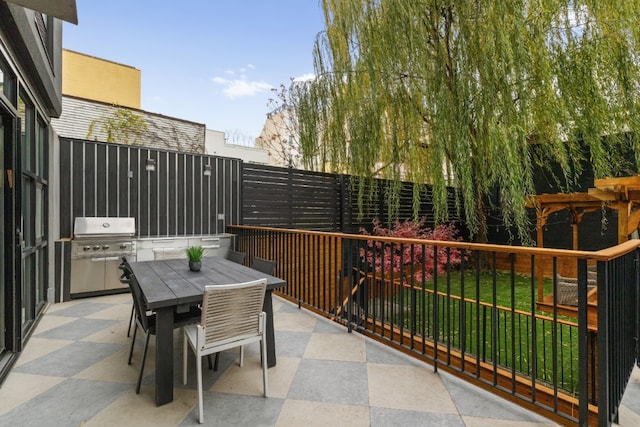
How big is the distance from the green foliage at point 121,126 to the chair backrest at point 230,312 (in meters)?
7.00

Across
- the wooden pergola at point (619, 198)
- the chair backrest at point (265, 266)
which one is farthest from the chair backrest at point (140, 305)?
the wooden pergola at point (619, 198)

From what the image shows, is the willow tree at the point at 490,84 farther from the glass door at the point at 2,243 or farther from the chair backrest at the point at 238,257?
the glass door at the point at 2,243

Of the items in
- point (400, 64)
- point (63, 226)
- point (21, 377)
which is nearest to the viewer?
point (21, 377)

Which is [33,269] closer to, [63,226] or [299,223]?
[63,226]

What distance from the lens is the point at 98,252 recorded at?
418 centimetres

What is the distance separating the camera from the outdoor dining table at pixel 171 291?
184 centimetres

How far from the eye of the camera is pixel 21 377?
2133mm

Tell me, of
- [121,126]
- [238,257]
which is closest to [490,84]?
[238,257]

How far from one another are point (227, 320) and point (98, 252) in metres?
3.40

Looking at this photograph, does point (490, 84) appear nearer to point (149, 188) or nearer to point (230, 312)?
point (230, 312)

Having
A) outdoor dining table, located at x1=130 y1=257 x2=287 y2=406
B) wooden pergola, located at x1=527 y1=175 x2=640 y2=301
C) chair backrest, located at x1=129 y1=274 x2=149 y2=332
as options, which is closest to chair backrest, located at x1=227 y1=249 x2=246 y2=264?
outdoor dining table, located at x1=130 y1=257 x2=287 y2=406

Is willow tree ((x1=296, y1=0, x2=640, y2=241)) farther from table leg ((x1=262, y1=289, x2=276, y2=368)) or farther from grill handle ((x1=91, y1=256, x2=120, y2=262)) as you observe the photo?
grill handle ((x1=91, y1=256, x2=120, y2=262))

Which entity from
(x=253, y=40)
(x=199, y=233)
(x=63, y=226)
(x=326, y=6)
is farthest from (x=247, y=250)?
(x=253, y=40)

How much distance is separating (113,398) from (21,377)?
0.82 meters
